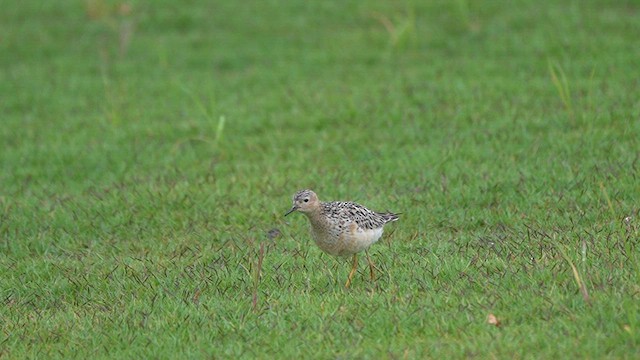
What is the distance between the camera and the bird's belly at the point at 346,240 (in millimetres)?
8070

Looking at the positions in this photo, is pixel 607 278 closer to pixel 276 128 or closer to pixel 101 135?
pixel 276 128

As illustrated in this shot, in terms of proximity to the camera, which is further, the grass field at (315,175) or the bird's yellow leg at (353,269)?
the bird's yellow leg at (353,269)

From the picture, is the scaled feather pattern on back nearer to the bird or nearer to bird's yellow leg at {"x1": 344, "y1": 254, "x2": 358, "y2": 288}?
the bird

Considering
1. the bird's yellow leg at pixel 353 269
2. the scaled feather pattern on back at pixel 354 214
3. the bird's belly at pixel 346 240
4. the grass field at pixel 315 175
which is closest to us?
the grass field at pixel 315 175

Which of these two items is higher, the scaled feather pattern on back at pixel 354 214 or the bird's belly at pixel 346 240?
the scaled feather pattern on back at pixel 354 214

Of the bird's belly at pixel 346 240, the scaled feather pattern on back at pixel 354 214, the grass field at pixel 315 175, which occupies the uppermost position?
the scaled feather pattern on back at pixel 354 214

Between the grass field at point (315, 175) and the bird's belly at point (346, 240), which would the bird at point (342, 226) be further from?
the grass field at point (315, 175)

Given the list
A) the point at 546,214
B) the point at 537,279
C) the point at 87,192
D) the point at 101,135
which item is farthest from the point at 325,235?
the point at 101,135

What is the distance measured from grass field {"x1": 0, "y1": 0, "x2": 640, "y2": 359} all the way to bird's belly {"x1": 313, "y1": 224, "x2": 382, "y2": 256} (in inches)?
8.2

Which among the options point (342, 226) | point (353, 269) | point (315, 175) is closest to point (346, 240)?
point (342, 226)

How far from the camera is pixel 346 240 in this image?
26.5 feet

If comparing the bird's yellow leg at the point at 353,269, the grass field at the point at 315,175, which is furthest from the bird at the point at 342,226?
the grass field at the point at 315,175

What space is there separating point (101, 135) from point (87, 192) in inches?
71.9

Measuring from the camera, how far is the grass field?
7.21 m
